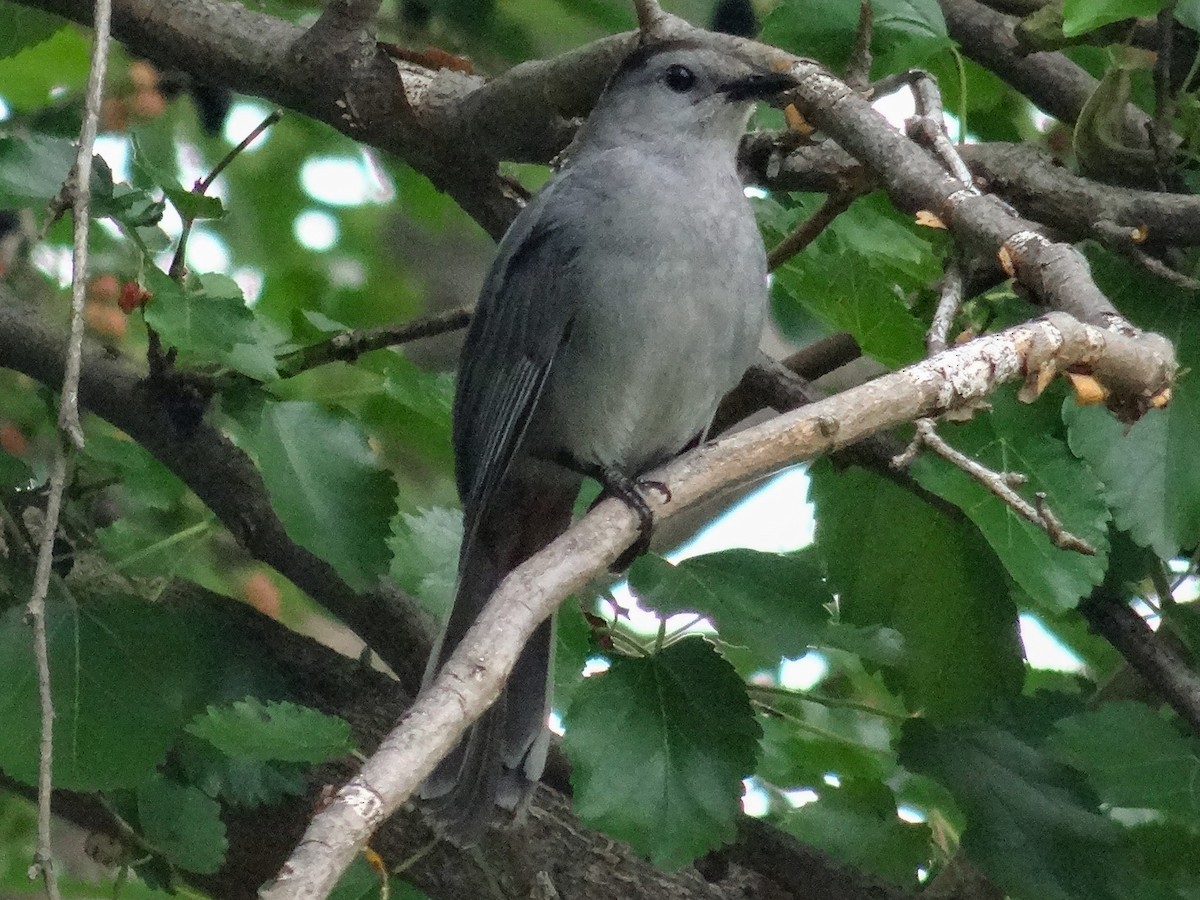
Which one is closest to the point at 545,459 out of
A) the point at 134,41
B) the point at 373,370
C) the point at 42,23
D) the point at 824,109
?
the point at 373,370

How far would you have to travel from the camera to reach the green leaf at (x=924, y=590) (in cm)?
245

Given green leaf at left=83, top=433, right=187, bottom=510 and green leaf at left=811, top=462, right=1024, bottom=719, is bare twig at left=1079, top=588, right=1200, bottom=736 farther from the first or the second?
green leaf at left=83, top=433, right=187, bottom=510

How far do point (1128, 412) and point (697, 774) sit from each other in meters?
0.76

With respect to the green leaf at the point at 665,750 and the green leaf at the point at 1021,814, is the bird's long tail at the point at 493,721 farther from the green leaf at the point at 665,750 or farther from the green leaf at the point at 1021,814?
the green leaf at the point at 1021,814

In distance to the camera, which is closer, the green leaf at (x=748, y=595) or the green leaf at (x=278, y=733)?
the green leaf at (x=278, y=733)

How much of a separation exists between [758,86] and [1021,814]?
4.25ft

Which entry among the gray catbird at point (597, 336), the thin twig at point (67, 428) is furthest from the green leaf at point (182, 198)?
the gray catbird at point (597, 336)

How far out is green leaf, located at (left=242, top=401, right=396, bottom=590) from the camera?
7.60ft

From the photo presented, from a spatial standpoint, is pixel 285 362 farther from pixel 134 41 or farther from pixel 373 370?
pixel 134 41

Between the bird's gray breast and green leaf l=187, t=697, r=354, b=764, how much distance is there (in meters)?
0.86

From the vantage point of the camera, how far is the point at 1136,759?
222cm

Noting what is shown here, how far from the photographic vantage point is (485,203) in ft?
9.79

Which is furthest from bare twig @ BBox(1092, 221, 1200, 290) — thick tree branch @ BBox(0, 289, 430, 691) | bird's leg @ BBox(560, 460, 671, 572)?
thick tree branch @ BBox(0, 289, 430, 691)

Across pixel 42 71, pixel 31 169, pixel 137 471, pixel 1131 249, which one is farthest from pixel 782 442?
pixel 42 71
